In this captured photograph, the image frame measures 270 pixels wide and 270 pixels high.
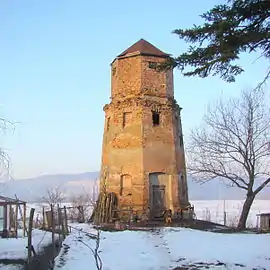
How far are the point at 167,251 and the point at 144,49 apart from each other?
17402 millimetres

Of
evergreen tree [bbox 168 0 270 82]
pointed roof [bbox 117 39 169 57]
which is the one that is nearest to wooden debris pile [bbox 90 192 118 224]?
pointed roof [bbox 117 39 169 57]

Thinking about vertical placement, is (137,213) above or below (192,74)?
below

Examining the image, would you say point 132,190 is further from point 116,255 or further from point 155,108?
point 116,255

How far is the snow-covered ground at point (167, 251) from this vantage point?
15.0m

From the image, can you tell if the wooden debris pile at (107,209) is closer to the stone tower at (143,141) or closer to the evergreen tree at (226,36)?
the stone tower at (143,141)

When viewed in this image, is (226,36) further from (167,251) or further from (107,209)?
(107,209)

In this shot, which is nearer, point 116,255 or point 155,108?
point 116,255

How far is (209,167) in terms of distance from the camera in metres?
31.1

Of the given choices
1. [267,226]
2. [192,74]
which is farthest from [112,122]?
[192,74]

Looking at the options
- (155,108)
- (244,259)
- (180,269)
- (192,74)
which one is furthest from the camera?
(155,108)

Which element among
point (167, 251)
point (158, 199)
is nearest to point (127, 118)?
point (158, 199)

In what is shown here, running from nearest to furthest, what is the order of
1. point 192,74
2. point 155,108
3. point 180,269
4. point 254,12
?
1. point 254,12
2. point 192,74
3. point 180,269
4. point 155,108

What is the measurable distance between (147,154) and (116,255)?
1326cm

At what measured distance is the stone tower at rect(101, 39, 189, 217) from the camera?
1167 inches
